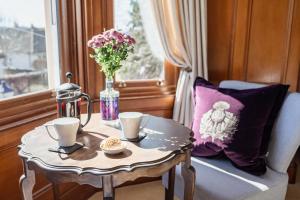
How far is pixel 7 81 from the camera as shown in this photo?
1.72 m

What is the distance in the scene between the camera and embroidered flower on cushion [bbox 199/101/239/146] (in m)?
1.63

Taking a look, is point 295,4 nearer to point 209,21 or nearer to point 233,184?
point 209,21

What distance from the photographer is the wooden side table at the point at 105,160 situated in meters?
1.08

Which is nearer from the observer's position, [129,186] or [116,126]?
[116,126]

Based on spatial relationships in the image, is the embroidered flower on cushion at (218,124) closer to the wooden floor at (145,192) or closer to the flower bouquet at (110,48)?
the flower bouquet at (110,48)

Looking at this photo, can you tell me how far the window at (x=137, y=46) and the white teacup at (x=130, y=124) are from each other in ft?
3.30

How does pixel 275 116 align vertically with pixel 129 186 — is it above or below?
above

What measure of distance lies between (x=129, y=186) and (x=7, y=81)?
1.28 m

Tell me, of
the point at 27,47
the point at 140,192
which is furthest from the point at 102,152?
the point at 140,192

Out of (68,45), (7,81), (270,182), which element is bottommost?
(270,182)

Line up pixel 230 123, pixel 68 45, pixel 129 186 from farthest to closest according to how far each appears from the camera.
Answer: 1. pixel 129 186
2. pixel 68 45
3. pixel 230 123

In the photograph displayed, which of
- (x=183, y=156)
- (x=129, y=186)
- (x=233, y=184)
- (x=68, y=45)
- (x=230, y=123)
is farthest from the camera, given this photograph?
(x=129, y=186)

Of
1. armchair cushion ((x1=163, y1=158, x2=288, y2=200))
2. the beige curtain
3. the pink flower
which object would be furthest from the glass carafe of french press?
the beige curtain

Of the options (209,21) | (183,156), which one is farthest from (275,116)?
(209,21)
